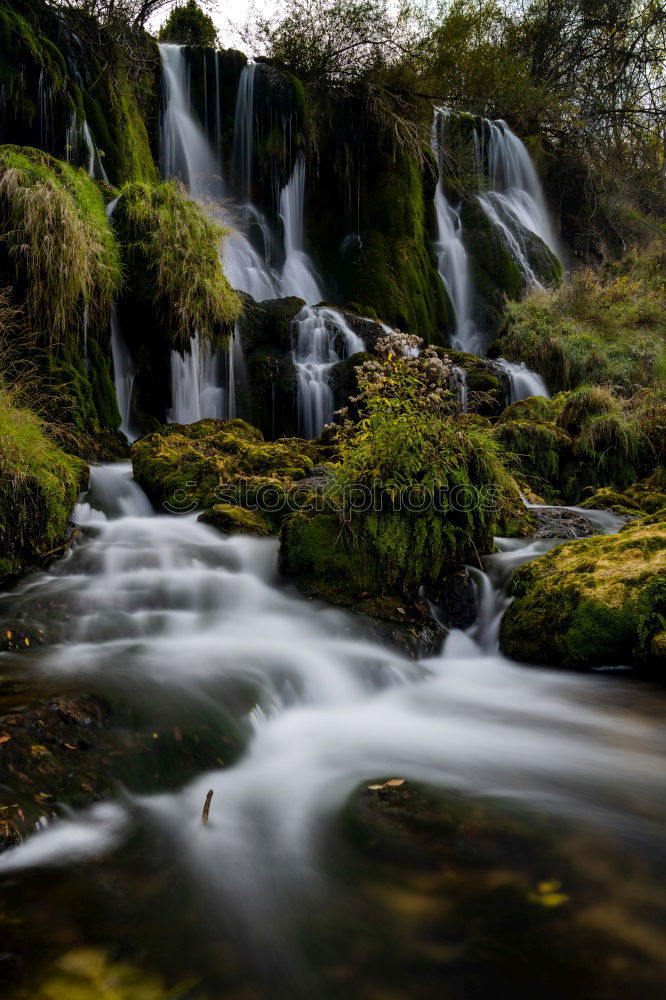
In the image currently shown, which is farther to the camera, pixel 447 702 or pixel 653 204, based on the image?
pixel 653 204

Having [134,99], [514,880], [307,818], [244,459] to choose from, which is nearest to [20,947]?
[307,818]

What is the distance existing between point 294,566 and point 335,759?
7.12ft

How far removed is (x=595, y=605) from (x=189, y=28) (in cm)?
2082

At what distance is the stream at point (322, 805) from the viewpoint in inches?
60.9

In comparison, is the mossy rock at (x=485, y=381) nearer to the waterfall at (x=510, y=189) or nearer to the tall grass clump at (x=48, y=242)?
the tall grass clump at (x=48, y=242)

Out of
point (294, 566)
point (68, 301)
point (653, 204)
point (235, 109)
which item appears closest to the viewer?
point (294, 566)

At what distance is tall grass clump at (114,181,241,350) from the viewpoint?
7824 mm

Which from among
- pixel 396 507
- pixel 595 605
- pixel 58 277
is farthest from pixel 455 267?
pixel 595 605

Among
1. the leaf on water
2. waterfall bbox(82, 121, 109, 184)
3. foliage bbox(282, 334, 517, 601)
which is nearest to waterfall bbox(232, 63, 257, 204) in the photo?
waterfall bbox(82, 121, 109, 184)

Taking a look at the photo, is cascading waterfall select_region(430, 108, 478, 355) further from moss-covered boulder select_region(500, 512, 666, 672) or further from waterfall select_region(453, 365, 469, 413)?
moss-covered boulder select_region(500, 512, 666, 672)

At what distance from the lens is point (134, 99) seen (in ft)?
40.2

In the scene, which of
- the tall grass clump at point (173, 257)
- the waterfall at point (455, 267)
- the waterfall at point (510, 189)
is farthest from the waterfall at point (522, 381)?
the waterfall at point (510, 189)

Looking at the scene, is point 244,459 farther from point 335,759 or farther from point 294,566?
point 335,759

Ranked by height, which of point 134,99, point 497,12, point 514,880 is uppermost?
point 497,12
